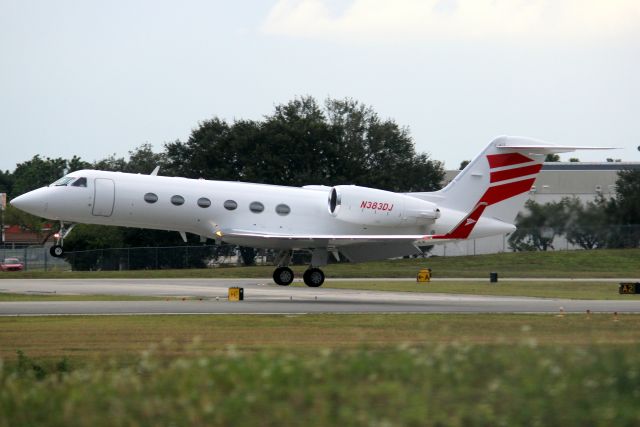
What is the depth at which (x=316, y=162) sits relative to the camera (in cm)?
7994

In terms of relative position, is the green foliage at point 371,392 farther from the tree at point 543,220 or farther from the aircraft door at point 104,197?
the tree at point 543,220

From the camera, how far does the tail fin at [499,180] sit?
37.8 m

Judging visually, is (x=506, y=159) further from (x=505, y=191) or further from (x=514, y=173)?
(x=505, y=191)

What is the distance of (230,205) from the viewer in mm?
36625

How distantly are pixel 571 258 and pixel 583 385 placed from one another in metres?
48.8

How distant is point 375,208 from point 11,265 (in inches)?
1337

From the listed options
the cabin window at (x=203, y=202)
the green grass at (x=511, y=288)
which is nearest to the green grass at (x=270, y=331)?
the green grass at (x=511, y=288)

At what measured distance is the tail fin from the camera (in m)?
37.8

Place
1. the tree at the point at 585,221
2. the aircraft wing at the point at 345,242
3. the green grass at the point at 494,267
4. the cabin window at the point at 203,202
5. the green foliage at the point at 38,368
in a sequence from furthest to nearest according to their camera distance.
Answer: the green grass at the point at 494,267, the tree at the point at 585,221, the cabin window at the point at 203,202, the aircraft wing at the point at 345,242, the green foliage at the point at 38,368

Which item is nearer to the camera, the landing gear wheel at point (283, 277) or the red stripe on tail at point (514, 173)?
the landing gear wheel at point (283, 277)

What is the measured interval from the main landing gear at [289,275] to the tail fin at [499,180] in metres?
4.98

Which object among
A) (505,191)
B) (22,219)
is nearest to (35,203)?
(505,191)

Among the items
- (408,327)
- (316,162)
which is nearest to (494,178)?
(408,327)

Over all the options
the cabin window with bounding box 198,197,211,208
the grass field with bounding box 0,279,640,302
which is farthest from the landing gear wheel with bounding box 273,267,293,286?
the cabin window with bounding box 198,197,211,208
